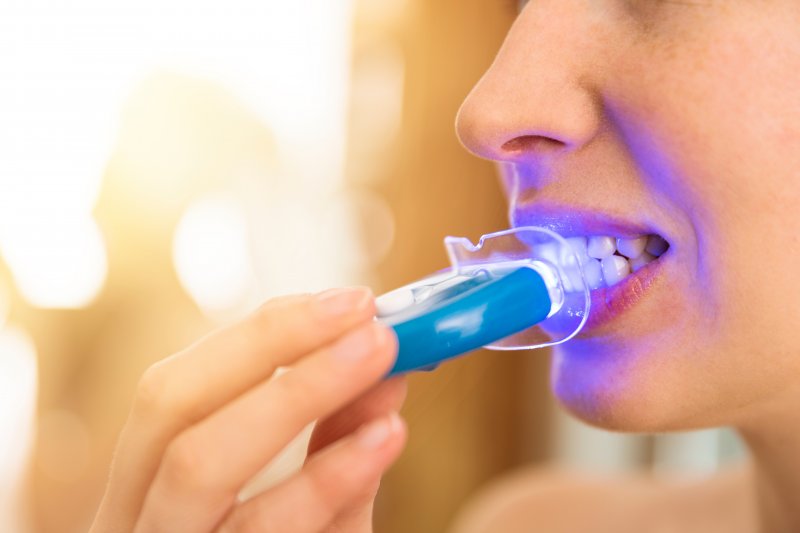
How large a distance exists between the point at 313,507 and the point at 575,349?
1.00 feet

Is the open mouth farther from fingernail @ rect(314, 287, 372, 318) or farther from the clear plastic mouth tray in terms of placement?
fingernail @ rect(314, 287, 372, 318)

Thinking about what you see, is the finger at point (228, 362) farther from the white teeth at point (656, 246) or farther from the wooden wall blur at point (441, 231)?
the wooden wall blur at point (441, 231)

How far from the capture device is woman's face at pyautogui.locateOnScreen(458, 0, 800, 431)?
54 cm

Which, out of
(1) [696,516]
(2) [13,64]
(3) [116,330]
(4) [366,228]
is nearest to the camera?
(1) [696,516]

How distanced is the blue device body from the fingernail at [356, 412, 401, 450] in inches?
1.5

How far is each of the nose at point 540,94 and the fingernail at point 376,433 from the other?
9.9 inches

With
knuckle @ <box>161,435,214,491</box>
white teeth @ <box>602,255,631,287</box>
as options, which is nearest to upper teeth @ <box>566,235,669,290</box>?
white teeth @ <box>602,255,631,287</box>

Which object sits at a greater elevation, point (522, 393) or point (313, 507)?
point (313, 507)

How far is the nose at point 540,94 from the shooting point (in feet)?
1.87

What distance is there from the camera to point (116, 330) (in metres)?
1.78

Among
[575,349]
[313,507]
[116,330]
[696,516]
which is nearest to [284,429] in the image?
[313,507]

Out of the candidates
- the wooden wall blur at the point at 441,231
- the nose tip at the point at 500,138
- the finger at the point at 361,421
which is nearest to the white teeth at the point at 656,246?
the nose tip at the point at 500,138

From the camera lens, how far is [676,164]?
549mm

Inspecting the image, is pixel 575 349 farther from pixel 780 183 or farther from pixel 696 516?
pixel 696 516
